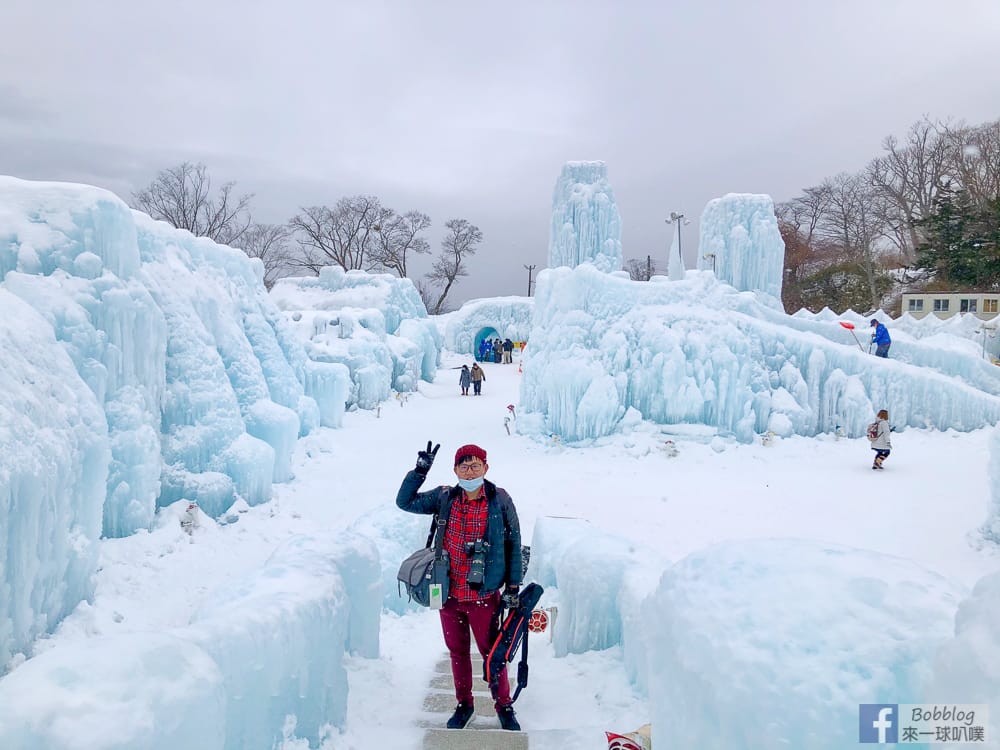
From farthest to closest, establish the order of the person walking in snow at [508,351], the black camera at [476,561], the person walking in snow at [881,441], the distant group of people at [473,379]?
the person walking in snow at [508,351] < the distant group of people at [473,379] < the person walking in snow at [881,441] < the black camera at [476,561]

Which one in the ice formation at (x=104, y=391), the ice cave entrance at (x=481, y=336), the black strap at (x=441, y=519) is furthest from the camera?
the ice cave entrance at (x=481, y=336)

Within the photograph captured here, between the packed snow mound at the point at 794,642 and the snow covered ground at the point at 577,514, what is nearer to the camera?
the packed snow mound at the point at 794,642

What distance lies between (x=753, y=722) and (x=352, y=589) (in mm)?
2505

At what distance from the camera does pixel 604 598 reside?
3814 mm

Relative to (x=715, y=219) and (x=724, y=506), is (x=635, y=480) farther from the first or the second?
(x=715, y=219)

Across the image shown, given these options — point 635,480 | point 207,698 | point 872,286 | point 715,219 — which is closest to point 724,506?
point 635,480

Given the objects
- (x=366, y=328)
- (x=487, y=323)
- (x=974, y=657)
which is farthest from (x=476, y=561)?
(x=487, y=323)

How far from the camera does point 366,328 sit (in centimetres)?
2038

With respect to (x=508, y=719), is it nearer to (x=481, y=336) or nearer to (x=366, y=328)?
(x=366, y=328)

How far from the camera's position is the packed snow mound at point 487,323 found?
34000 millimetres

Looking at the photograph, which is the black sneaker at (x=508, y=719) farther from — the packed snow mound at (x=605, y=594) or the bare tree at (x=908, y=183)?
the bare tree at (x=908, y=183)

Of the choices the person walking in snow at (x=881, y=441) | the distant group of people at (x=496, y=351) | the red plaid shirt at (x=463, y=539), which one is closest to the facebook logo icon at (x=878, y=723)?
the red plaid shirt at (x=463, y=539)

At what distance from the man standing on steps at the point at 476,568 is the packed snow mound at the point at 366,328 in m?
11.6

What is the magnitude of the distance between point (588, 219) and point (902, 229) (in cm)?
2052
